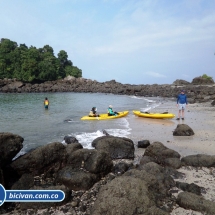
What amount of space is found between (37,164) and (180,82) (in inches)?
2628

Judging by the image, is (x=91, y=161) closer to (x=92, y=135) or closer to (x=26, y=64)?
(x=92, y=135)

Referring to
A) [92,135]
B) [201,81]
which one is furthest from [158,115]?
[201,81]

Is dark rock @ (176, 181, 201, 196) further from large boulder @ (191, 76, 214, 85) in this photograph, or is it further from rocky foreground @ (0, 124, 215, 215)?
large boulder @ (191, 76, 214, 85)

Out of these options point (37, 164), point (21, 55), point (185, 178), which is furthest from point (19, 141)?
point (21, 55)

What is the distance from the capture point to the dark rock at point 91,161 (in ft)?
19.2

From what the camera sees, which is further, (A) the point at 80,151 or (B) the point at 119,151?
(B) the point at 119,151

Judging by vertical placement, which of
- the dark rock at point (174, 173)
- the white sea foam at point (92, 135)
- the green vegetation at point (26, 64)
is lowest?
the white sea foam at point (92, 135)

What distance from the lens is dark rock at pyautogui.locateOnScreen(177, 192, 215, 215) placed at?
430 cm

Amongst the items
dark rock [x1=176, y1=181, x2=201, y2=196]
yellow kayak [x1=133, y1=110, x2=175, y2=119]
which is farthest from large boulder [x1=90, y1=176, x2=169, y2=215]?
yellow kayak [x1=133, y1=110, x2=175, y2=119]

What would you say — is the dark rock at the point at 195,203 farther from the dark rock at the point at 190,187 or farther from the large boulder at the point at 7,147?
the large boulder at the point at 7,147

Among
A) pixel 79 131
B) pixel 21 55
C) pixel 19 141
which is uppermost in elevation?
pixel 21 55

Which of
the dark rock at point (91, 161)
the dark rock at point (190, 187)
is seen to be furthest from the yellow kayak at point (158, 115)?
the dark rock at point (190, 187)

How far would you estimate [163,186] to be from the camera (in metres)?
5.15

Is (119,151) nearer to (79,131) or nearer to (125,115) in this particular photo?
(79,131)
